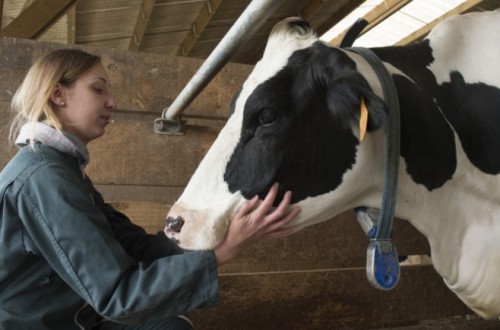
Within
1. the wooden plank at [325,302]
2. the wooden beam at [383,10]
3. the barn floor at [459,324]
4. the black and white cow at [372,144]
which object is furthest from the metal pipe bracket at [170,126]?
→ the wooden beam at [383,10]

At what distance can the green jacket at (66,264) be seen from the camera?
3.37 ft

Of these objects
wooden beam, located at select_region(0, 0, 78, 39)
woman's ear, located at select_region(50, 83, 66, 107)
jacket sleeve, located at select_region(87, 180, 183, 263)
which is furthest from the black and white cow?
wooden beam, located at select_region(0, 0, 78, 39)

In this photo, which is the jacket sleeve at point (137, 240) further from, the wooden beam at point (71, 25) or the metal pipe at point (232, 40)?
the wooden beam at point (71, 25)

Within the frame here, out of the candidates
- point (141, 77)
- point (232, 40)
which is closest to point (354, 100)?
point (232, 40)

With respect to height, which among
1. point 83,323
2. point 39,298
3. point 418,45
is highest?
point 418,45

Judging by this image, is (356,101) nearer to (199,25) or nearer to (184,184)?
(184,184)

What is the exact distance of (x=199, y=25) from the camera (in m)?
3.79

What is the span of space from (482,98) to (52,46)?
5.01 ft

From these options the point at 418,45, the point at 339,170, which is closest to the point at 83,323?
the point at 339,170

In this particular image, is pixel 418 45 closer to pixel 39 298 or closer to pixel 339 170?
pixel 339 170

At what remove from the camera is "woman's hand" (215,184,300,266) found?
1.15 metres

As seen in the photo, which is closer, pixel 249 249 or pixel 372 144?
pixel 372 144

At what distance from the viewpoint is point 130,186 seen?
198 centimetres

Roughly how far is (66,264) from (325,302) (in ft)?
4.43
